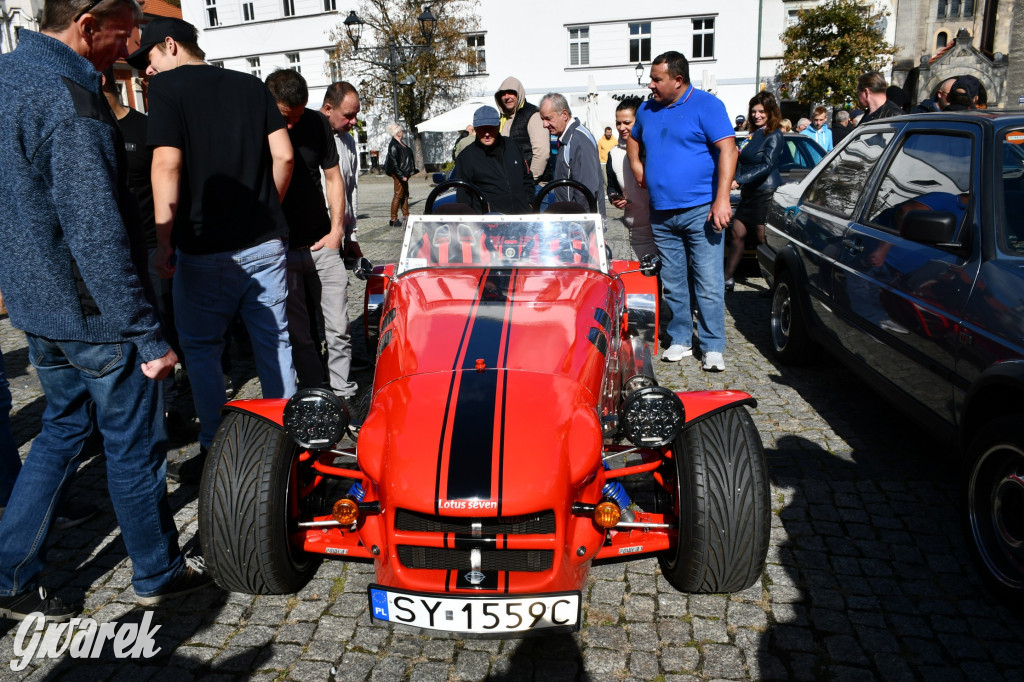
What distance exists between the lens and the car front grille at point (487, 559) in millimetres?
2580

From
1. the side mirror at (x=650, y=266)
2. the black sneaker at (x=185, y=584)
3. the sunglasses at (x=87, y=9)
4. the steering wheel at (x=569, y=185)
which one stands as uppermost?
the sunglasses at (x=87, y=9)

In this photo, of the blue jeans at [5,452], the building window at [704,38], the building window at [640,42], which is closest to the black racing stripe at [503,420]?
the blue jeans at [5,452]

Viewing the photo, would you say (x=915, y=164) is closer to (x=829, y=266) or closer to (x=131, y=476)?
(x=829, y=266)

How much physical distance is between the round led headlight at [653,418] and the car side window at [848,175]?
2.76 meters

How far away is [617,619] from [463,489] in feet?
3.14

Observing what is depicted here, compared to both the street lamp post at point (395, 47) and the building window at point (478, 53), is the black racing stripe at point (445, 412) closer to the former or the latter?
the street lamp post at point (395, 47)

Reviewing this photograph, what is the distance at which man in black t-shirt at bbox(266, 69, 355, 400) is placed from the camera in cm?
478

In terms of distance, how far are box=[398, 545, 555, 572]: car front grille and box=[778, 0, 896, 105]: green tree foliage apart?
37.3 metres

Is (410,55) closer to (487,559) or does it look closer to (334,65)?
(334,65)

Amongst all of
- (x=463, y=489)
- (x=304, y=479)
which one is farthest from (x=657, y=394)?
(x=304, y=479)

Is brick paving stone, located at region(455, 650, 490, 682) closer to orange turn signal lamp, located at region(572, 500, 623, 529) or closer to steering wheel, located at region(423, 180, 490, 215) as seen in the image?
orange turn signal lamp, located at region(572, 500, 623, 529)

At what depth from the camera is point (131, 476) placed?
9.52 feet

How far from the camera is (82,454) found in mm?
3002

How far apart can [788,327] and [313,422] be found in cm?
425
